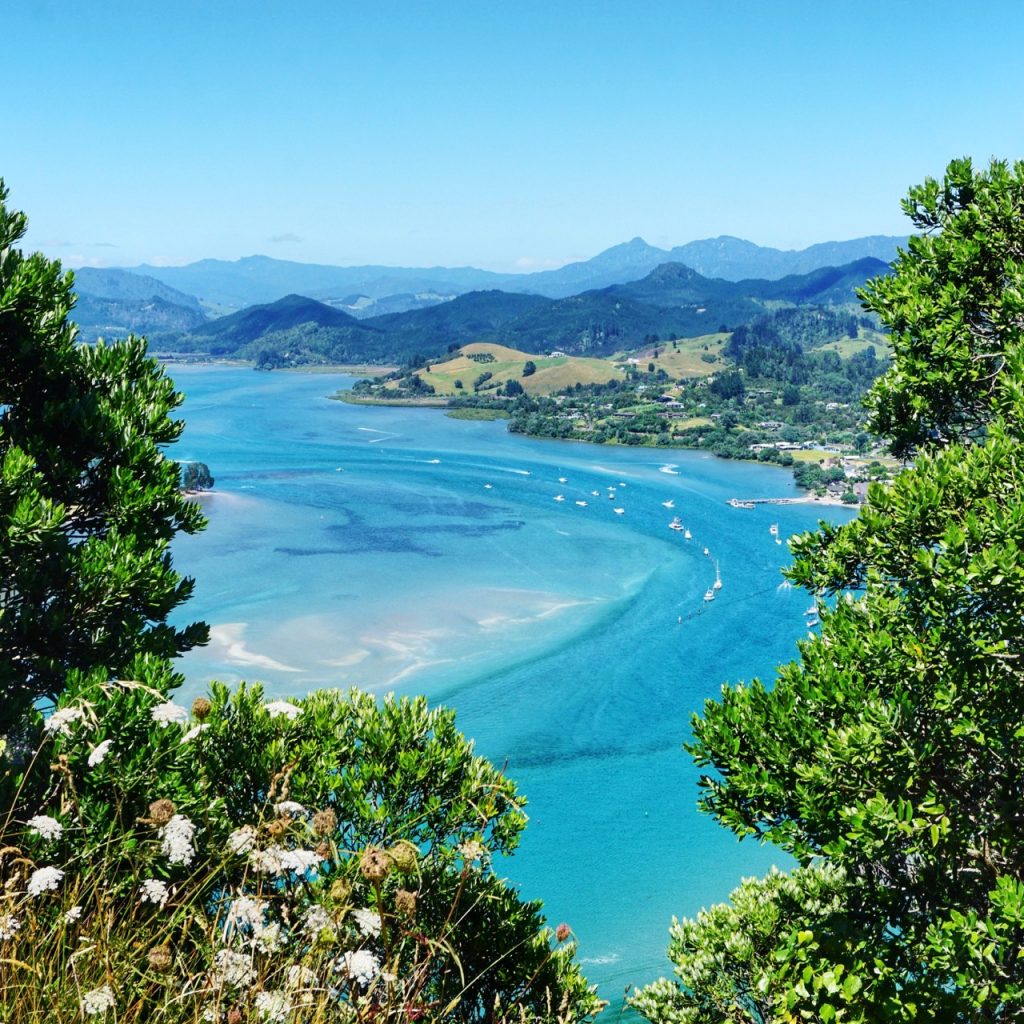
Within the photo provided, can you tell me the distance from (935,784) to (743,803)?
5.51 ft

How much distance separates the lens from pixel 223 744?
27.3 ft

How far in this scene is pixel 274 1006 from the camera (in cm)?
293

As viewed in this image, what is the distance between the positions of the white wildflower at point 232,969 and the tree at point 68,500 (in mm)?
6060

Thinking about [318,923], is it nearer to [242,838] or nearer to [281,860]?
[281,860]

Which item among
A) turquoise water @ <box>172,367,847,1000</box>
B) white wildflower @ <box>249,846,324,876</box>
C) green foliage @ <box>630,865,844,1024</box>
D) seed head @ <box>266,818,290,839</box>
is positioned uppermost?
seed head @ <box>266,818,290,839</box>

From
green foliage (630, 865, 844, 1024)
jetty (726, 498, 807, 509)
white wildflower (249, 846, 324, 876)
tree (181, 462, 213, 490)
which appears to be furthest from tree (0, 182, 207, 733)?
jetty (726, 498, 807, 509)

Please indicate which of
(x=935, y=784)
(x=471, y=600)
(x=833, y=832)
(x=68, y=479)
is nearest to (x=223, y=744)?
(x=68, y=479)

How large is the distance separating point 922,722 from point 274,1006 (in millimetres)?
6071

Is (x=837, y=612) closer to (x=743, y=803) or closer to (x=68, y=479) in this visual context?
(x=743, y=803)

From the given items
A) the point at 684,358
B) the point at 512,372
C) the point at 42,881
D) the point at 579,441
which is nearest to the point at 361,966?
the point at 42,881

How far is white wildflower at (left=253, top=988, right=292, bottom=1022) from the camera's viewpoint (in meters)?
2.88

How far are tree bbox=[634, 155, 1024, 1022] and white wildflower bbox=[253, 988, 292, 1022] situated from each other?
15.4 ft

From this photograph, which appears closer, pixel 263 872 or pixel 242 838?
pixel 263 872

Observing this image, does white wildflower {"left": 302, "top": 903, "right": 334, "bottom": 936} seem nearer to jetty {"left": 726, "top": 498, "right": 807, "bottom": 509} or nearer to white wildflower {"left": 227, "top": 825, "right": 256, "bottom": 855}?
white wildflower {"left": 227, "top": 825, "right": 256, "bottom": 855}
